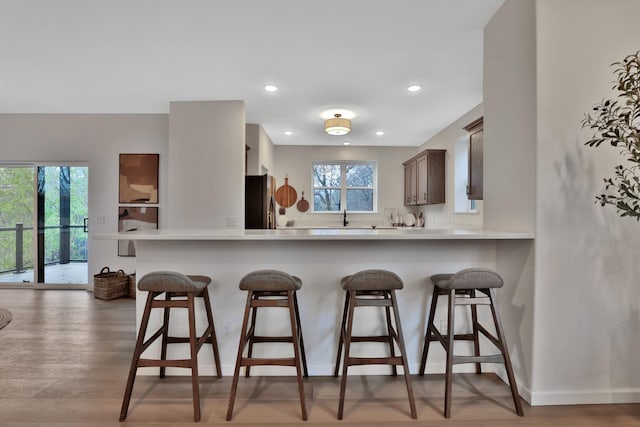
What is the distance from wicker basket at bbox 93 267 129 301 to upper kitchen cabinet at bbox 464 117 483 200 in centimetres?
461

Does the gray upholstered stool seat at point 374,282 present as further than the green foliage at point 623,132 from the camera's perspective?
Yes

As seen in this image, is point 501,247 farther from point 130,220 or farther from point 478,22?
point 130,220

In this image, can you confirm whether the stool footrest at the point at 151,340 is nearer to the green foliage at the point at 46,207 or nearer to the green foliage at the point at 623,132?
the green foliage at the point at 623,132

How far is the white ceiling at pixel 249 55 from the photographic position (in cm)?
241

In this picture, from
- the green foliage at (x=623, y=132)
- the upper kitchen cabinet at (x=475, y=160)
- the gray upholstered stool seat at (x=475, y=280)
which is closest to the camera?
the green foliage at (x=623, y=132)

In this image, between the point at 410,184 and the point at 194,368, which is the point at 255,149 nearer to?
the point at 410,184

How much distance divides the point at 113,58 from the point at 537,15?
134 inches

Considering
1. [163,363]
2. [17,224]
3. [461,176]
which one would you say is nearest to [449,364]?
[163,363]

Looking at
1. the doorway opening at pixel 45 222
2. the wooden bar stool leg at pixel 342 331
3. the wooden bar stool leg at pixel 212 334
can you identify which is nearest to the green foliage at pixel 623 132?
the wooden bar stool leg at pixel 342 331

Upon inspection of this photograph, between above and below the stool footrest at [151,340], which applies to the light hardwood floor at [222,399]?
below

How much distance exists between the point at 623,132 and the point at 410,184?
4.61 m

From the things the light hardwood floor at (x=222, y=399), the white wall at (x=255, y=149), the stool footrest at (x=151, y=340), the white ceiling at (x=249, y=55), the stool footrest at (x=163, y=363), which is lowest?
the light hardwood floor at (x=222, y=399)

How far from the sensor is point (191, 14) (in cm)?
245

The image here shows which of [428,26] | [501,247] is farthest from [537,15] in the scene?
[501,247]
